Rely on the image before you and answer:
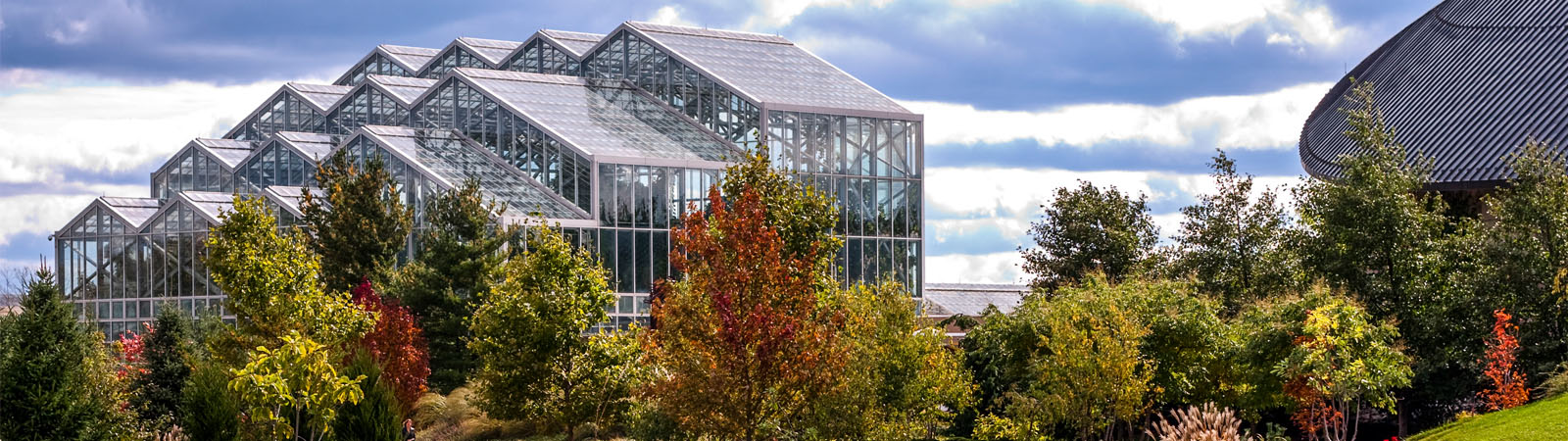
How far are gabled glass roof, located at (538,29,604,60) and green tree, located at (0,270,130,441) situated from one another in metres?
44.7

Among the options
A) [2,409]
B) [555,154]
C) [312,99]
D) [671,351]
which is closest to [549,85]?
[555,154]

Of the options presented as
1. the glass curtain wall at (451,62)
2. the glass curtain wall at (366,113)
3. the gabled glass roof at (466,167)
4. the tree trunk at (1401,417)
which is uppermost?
the glass curtain wall at (451,62)

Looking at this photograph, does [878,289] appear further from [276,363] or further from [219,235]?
[219,235]

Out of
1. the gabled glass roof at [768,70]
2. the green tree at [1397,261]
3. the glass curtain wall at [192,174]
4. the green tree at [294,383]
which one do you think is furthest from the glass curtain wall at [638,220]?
the green tree at [294,383]

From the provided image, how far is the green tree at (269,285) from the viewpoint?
29.4 m

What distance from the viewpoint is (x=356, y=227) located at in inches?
1766

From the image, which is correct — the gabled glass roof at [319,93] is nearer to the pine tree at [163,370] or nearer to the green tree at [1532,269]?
the pine tree at [163,370]

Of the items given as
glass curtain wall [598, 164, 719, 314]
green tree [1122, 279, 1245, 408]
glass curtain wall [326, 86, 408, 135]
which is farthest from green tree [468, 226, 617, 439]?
glass curtain wall [326, 86, 408, 135]

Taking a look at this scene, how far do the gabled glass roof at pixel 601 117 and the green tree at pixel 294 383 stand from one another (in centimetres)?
2961

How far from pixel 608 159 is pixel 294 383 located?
3031 cm

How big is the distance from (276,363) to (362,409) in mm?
3103

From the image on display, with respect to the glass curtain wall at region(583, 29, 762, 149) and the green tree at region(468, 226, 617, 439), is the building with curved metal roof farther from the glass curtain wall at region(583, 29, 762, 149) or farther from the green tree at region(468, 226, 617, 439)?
the green tree at region(468, 226, 617, 439)

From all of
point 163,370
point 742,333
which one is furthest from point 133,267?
point 742,333

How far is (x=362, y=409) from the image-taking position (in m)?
28.5
